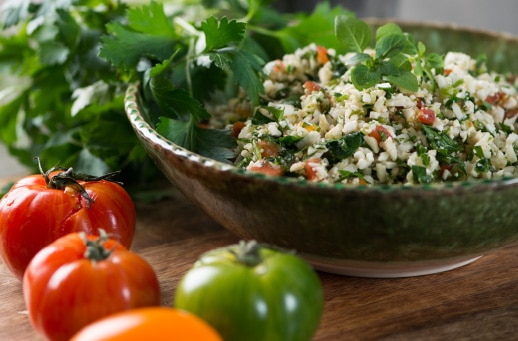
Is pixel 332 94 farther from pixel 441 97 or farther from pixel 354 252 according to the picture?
pixel 354 252

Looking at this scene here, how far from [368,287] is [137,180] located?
0.88 meters

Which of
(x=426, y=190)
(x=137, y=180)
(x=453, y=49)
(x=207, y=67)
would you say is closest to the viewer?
(x=426, y=190)

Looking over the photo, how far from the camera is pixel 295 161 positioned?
146cm

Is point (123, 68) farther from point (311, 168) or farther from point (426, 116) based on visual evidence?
point (426, 116)

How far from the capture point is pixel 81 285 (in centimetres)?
117

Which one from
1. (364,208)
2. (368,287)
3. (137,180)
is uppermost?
(364,208)

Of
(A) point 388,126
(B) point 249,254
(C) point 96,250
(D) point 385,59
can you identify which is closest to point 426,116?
(A) point 388,126

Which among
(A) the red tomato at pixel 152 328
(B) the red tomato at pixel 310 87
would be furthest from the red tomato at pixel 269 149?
(A) the red tomato at pixel 152 328

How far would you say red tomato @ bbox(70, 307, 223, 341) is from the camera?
987 millimetres

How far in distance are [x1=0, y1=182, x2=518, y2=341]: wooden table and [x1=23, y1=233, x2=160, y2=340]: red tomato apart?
17cm

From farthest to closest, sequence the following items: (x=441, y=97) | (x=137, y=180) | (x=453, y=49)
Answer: (x=453, y=49), (x=137, y=180), (x=441, y=97)

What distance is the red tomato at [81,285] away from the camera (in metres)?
1.17

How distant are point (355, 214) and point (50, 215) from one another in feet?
2.03

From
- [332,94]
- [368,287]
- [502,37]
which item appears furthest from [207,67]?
[502,37]
